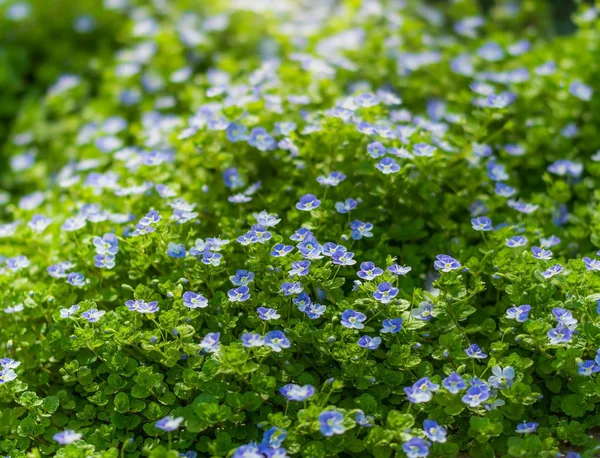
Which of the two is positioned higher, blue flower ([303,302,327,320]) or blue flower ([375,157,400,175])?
blue flower ([375,157,400,175])

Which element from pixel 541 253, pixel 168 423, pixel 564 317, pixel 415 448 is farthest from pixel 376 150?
pixel 168 423

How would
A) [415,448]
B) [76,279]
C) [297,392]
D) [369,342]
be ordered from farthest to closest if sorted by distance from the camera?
[76,279]
[369,342]
[297,392]
[415,448]

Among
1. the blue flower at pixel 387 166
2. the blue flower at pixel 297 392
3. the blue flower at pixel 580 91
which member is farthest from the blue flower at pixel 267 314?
the blue flower at pixel 580 91

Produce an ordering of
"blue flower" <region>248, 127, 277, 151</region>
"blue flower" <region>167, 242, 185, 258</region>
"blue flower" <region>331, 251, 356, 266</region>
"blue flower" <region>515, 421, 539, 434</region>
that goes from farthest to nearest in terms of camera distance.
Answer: "blue flower" <region>248, 127, 277, 151</region>
"blue flower" <region>167, 242, 185, 258</region>
"blue flower" <region>331, 251, 356, 266</region>
"blue flower" <region>515, 421, 539, 434</region>

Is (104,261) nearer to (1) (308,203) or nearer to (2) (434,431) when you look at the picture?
(1) (308,203)

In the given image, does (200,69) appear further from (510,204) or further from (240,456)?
(240,456)

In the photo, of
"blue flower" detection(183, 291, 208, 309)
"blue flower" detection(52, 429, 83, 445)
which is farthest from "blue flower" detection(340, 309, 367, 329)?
"blue flower" detection(52, 429, 83, 445)

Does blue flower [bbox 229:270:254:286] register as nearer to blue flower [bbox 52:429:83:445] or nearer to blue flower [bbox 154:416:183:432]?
blue flower [bbox 154:416:183:432]
